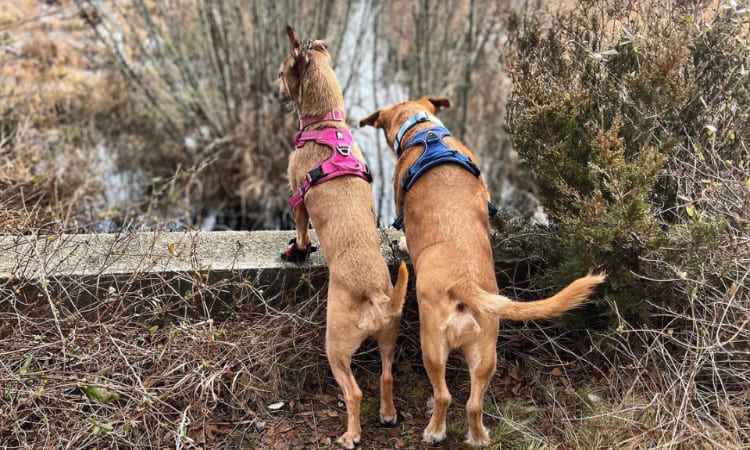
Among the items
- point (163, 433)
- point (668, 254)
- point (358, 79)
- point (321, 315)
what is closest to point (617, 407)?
point (668, 254)

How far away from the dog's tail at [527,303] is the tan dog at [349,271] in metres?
0.33

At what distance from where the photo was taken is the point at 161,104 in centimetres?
797

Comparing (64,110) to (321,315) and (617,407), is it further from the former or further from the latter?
(617,407)

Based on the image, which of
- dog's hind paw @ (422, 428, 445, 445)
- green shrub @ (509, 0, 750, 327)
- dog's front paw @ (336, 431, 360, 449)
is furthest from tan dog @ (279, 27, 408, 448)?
green shrub @ (509, 0, 750, 327)

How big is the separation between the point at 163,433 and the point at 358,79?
20.6 feet

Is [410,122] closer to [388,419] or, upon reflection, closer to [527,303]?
[527,303]

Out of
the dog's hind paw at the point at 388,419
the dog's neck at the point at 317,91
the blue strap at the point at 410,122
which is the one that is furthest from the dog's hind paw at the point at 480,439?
the dog's neck at the point at 317,91

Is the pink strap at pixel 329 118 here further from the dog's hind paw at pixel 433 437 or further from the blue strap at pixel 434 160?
the dog's hind paw at pixel 433 437

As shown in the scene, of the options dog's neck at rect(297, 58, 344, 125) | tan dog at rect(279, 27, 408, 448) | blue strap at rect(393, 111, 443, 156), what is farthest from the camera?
blue strap at rect(393, 111, 443, 156)

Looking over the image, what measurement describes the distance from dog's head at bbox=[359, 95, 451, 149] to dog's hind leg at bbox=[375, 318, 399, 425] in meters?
1.53

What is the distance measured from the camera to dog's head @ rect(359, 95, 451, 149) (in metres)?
4.08

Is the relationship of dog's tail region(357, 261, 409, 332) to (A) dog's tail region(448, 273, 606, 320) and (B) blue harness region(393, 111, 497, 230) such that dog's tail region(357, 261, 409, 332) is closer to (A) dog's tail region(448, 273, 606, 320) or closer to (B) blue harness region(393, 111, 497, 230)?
(A) dog's tail region(448, 273, 606, 320)

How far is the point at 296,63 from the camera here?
3785 mm

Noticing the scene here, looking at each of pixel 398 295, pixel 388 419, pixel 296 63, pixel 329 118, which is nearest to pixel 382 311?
pixel 398 295
